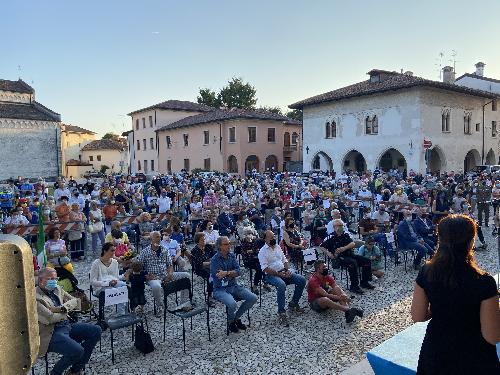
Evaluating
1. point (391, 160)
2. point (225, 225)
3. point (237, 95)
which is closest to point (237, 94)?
point (237, 95)

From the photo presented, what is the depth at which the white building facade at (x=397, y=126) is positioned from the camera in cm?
3111

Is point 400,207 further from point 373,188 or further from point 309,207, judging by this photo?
point 373,188

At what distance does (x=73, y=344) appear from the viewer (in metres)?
5.42

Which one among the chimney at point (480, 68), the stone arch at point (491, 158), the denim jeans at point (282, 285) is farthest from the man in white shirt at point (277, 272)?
the chimney at point (480, 68)

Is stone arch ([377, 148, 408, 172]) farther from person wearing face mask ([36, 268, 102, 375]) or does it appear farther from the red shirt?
person wearing face mask ([36, 268, 102, 375])

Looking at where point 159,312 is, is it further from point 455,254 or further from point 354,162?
point 354,162

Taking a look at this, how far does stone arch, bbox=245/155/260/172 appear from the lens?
145 ft

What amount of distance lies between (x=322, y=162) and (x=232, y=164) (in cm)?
1099

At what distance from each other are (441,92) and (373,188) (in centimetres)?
1461

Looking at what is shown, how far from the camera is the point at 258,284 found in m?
9.32

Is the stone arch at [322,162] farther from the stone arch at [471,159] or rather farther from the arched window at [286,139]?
the stone arch at [471,159]

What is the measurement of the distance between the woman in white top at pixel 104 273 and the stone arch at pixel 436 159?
2970 centimetres

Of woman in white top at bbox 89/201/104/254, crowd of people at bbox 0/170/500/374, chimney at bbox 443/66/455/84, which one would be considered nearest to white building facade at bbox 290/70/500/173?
chimney at bbox 443/66/455/84

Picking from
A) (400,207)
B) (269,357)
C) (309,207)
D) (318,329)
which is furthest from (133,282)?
(400,207)
